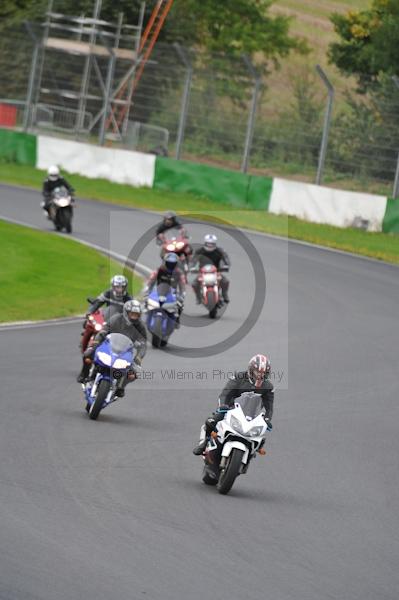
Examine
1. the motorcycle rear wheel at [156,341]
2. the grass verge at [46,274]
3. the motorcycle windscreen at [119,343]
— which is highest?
the motorcycle windscreen at [119,343]

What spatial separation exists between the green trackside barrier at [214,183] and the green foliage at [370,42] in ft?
33.7

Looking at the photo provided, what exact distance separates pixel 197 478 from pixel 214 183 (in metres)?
27.8

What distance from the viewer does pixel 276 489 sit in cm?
1146

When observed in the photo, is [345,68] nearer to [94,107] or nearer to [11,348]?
[94,107]

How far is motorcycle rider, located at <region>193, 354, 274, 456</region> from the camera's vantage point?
11273 millimetres

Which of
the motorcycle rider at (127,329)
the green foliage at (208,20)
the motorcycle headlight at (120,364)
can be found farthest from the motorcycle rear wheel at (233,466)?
the green foliage at (208,20)

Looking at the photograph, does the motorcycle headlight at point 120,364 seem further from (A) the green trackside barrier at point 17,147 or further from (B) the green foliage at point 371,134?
(A) the green trackside barrier at point 17,147

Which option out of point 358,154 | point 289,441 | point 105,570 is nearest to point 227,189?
point 358,154

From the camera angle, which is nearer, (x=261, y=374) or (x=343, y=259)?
(x=261, y=374)

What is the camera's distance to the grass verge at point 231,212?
3325cm

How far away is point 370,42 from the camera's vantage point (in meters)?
53.1

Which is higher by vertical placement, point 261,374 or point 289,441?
point 261,374

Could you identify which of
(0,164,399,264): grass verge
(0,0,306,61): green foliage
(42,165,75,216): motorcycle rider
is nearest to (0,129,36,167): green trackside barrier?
(0,164,399,264): grass verge

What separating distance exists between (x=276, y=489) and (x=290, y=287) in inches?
594
